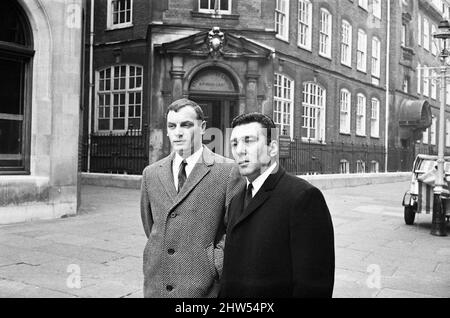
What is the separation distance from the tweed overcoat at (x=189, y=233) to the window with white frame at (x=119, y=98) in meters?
14.9

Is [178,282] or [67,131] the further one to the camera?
[67,131]

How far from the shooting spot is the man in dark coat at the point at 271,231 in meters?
1.94

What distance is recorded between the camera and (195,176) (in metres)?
2.60

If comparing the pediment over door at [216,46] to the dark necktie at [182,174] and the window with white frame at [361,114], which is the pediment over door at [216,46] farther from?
the dark necktie at [182,174]

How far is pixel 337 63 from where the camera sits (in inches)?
934

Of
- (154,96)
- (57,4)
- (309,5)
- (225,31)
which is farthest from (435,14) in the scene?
(57,4)

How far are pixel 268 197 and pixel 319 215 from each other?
25 centimetres

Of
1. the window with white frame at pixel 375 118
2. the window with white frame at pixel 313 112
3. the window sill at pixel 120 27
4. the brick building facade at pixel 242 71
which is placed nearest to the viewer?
the brick building facade at pixel 242 71

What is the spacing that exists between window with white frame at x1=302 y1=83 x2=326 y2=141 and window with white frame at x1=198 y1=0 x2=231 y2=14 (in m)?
6.01

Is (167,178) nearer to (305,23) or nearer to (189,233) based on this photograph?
(189,233)

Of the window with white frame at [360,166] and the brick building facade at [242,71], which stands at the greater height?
the brick building facade at [242,71]

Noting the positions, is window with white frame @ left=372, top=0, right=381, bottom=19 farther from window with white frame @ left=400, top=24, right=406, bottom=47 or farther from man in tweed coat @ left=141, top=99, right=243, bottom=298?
man in tweed coat @ left=141, top=99, right=243, bottom=298

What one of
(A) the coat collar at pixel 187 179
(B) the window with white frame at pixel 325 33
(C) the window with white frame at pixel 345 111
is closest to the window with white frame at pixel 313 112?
(B) the window with white frame at pixel 325 33
